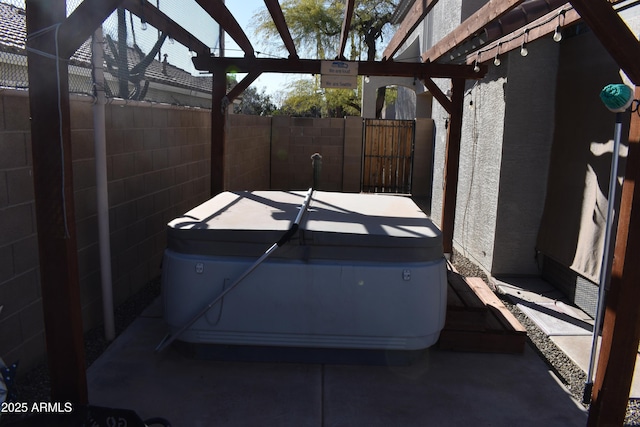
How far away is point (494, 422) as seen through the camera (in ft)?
10.7

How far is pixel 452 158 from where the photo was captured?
262 inches

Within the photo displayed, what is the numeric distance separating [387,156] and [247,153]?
14.5 feet

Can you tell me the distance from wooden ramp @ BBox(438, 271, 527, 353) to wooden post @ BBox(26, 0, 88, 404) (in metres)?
2.69

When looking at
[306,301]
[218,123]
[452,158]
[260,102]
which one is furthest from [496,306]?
[260,102]

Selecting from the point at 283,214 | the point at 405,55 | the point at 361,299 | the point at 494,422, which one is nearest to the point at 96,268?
the point at 283,214

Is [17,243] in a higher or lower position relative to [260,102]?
lower

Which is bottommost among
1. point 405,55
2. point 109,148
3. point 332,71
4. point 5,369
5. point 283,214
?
point 5,369

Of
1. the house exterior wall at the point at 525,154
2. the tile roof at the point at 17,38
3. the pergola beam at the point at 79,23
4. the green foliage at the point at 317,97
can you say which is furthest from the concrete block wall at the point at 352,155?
the green foliage at the point at 317,97

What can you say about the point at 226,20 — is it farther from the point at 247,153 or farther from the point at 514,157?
the point at 247,153

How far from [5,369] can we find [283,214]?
6.90ft

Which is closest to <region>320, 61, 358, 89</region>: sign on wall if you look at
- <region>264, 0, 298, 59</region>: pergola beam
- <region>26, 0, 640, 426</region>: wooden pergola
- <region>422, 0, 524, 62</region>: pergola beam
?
<region>264, 0, 298, 59</region>: pergola beam

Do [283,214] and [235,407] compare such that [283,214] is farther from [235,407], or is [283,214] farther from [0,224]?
[0,224]

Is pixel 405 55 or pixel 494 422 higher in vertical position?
pixel 405 55

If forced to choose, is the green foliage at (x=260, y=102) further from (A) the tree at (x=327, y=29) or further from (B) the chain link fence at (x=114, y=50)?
(B) the chain link fence at (x=114, y=50)
